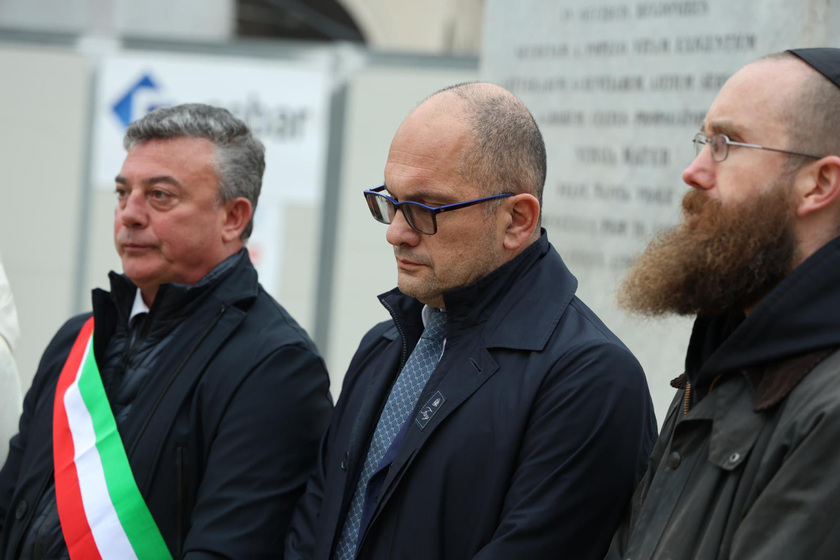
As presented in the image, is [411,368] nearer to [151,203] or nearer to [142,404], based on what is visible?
[142,404]

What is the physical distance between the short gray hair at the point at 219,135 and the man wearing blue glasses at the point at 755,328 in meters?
1.41

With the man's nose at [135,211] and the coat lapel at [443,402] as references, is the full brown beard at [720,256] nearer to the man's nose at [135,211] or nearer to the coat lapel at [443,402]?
the coat lapel at [443,402]

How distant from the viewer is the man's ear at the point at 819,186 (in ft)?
6.73

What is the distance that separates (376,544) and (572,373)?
23.0 inches

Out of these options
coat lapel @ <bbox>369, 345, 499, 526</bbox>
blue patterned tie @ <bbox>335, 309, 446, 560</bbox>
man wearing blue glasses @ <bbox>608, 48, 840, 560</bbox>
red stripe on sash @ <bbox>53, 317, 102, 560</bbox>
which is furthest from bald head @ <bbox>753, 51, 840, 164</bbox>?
red stripe on sash @ <bbox>53, 317, 102, 560</bbox>

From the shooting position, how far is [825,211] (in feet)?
6.86

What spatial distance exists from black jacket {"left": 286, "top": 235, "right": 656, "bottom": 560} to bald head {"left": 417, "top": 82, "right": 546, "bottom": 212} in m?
0.19

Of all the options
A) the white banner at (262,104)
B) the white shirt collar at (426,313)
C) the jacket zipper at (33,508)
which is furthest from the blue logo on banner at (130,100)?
the white shirt collar at (426,313)

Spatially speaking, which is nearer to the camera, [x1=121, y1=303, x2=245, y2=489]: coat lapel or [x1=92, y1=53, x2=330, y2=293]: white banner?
[x1=121, y1=303, x2=245, y2=489]: coat lapel

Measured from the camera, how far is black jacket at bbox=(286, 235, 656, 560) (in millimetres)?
2285

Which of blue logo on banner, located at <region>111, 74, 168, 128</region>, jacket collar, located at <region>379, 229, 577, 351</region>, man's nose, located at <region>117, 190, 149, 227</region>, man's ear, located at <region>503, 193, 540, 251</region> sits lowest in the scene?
jacket collar, located at <region>379, 229, 577, 351</region>

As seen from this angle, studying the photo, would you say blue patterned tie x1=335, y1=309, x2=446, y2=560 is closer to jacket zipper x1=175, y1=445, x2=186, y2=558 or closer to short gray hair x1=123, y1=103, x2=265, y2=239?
jacket zipper x1=175, y1=445, x2=186, y2=558

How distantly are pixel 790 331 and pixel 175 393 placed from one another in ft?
5.42

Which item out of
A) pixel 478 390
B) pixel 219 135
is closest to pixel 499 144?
pixel 478 390
